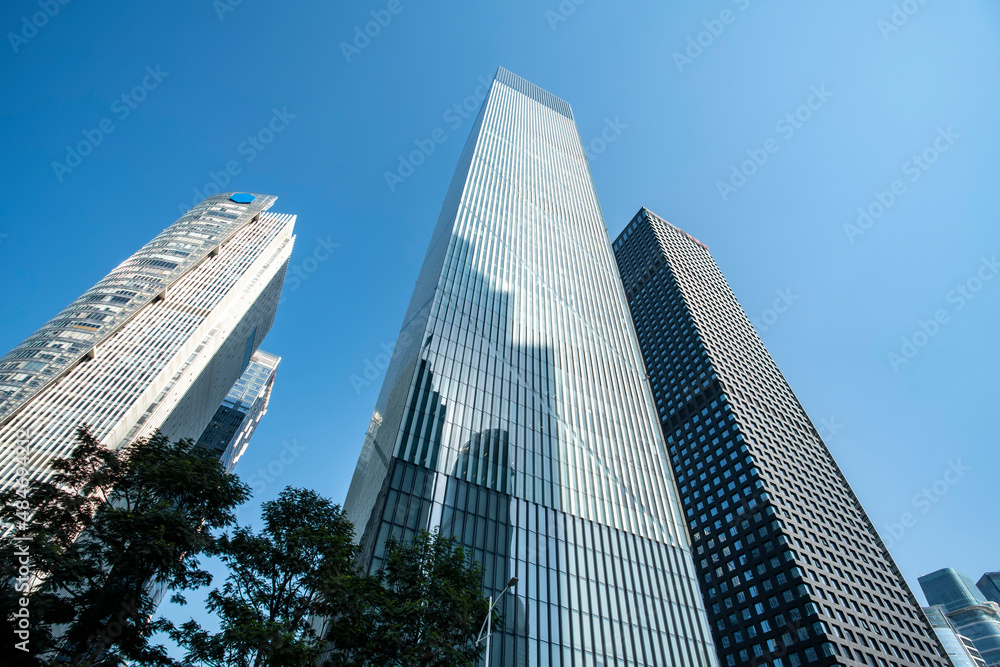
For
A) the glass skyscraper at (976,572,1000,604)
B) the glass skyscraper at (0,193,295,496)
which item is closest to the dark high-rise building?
the glass skyscraper at (0,193,295,496)

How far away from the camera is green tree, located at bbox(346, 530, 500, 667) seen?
14469 millimetres

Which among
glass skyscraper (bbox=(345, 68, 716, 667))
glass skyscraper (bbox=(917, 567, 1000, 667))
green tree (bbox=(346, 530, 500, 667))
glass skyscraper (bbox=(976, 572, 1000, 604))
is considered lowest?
green tree (bbox=(346, 530, 500, 667))

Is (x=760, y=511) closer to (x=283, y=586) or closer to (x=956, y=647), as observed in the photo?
(x=283, y=586)

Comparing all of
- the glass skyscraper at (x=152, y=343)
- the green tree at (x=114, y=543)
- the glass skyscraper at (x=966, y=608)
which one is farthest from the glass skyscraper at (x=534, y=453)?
the glass skyscraper at (x=966, y=608)

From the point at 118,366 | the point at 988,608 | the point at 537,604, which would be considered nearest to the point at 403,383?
the point at 537,604

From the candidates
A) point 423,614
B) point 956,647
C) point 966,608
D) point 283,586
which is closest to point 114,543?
point 283,586

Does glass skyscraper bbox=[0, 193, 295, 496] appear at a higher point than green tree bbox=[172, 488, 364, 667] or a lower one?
higher

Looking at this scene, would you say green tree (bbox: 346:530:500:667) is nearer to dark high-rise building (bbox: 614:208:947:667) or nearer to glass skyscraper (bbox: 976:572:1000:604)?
dark high-rise building (bbox: 614:208:947:667)

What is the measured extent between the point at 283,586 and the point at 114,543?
4.99 meters

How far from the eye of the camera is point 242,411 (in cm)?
13550

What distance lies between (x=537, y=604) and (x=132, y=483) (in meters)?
25.4

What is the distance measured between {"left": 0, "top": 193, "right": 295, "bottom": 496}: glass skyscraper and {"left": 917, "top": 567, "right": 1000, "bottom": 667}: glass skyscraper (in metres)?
209

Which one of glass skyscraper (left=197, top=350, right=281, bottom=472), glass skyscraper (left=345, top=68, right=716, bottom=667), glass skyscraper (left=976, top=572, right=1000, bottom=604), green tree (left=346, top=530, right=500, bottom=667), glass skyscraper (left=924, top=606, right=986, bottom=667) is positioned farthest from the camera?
glass skyscraper (left=976, top=572, right=1000, bottom=604)

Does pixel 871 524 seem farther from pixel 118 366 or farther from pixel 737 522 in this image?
pixel 118 366
